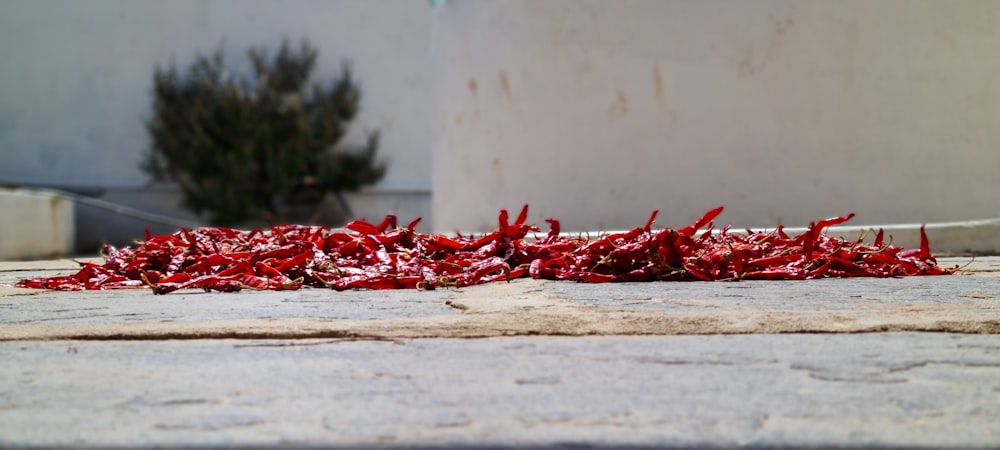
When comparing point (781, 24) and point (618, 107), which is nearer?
point (781, 24)

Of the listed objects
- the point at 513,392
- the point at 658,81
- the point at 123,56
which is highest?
the point at 123,56

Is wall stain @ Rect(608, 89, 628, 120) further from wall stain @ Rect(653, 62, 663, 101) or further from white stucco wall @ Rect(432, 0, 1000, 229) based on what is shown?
wall stain @ Rect(653, 62, 663, 101)

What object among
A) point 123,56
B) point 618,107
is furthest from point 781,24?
point 123,56

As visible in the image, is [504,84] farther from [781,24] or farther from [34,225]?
[34,225]

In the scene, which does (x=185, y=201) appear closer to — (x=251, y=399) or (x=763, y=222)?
(x=763, y=222)

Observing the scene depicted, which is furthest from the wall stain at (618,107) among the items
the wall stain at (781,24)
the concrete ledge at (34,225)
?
the concrete ledge at (34,225)

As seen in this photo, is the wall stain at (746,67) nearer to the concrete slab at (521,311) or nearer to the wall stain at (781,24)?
the wall stain at (781,24)

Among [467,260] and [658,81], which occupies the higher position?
[658,81]

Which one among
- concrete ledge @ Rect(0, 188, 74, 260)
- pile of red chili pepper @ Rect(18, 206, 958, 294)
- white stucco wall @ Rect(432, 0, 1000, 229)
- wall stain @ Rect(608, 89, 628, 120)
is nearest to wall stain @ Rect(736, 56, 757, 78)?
white stucco wall @ Rect(432, 0, 1000, 229)

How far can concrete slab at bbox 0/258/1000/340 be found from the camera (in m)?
2.33

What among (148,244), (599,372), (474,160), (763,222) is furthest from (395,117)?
(599,372)

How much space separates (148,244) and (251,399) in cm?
227

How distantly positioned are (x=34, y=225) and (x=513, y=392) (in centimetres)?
1027

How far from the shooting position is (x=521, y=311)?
102 inches
